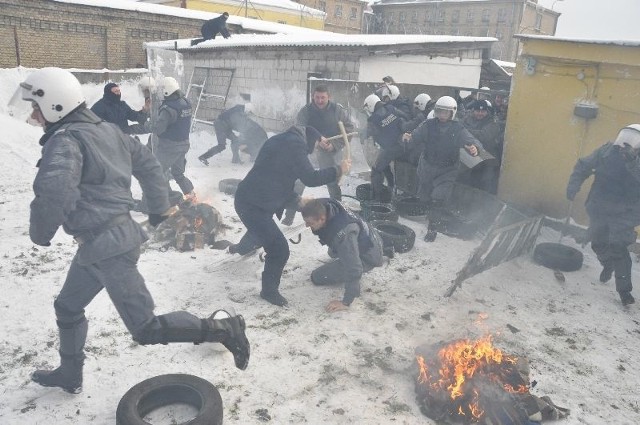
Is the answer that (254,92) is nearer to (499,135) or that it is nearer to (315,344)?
(499,135)

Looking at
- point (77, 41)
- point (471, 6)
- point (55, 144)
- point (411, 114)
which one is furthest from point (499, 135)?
point (471, 6)

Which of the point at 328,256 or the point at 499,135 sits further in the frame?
the point at 499,135

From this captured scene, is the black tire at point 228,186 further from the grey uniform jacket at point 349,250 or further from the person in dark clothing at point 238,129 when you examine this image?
the grey uniform jacket at point 349,250

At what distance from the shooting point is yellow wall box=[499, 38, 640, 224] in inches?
268

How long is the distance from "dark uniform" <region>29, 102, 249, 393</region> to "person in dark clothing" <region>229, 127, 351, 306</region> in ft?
4.87

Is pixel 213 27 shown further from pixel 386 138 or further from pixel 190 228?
pixel 190 228

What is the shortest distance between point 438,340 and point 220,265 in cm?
282

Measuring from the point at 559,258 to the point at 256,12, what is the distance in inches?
1305

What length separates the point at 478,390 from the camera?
3.31 meters

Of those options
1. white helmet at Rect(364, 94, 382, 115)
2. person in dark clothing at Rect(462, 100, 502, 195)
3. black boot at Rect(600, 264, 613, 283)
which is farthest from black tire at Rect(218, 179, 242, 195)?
black boot at Rect(600, 264, 613, 283)

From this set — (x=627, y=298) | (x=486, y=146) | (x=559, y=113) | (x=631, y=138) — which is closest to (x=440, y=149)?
(x=486, y=146)

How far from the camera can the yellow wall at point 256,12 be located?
32.2 metres

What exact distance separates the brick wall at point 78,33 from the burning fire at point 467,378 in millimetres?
22130

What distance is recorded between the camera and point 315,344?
167 inches
